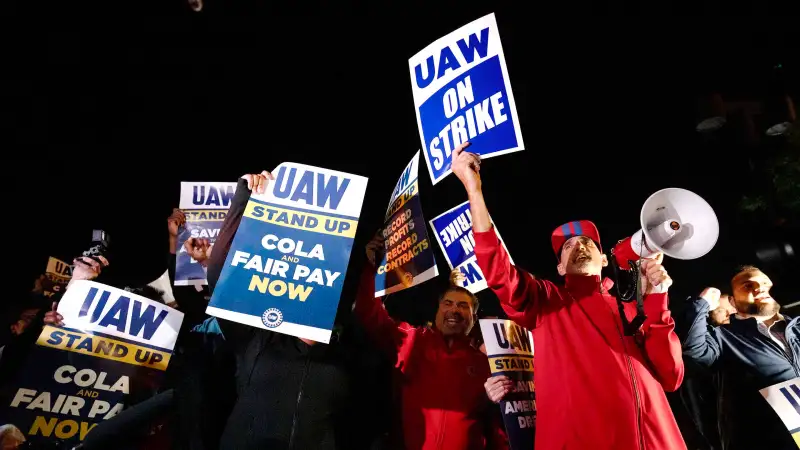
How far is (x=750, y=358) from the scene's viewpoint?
132 inches

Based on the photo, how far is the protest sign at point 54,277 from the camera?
16.4ft

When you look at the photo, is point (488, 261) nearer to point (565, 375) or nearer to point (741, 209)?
point (565, 375)

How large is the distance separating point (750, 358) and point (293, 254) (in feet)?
10.7

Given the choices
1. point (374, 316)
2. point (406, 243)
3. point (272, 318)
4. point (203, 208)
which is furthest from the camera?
point (203, 208)

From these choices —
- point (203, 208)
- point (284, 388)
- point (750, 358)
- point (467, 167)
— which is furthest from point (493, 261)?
point (203, 208)

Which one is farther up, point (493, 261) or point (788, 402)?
point (493, 261)

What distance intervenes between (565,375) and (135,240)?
700 cm

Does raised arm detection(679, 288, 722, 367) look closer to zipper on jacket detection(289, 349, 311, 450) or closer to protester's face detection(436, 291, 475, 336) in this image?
protester's face detection(436, 291, 475, 336)

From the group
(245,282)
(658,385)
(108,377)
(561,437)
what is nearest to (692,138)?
(658,385)

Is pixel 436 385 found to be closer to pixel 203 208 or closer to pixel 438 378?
pixel 438 378

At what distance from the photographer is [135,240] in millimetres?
7387

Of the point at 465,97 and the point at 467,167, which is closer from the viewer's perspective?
the point at 467,167

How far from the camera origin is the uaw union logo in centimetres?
225

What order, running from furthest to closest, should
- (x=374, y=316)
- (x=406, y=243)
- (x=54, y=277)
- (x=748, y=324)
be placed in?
(x=54, y=277)
(x=748, y=324)
(x=374, y=316)
(x=406, y=243)
